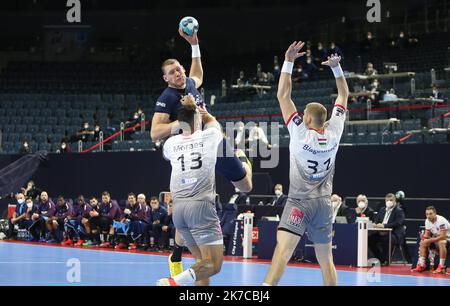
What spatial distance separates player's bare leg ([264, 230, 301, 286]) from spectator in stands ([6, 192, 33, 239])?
17.7 metres

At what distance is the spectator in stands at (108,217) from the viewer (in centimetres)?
2305

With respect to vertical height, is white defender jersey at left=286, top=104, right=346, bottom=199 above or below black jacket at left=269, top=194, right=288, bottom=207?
above

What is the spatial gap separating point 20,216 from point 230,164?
1821cm

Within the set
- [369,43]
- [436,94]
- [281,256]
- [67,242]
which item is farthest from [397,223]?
[369,43]

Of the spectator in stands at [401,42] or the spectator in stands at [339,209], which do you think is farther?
the spectator in stands at [401,42]

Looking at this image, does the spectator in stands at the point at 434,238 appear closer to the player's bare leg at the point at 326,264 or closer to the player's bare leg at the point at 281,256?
the player's bare leg at the point at 326,264

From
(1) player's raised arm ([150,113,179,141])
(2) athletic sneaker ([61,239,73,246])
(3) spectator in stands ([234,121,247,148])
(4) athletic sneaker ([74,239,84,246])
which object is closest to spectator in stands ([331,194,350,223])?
(3) spectator in stands ([234,121,247,148])

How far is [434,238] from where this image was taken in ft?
54.2

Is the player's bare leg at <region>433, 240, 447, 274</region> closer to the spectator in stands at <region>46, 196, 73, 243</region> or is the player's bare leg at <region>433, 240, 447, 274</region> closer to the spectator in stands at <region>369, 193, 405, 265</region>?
the spectator in stands at <region>369, 193, 405, 265</region>

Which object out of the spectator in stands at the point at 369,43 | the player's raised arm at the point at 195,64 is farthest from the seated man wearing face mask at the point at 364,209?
the spectator in stands at the point at 369,43

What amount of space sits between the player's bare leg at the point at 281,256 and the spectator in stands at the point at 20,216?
17.7 metres

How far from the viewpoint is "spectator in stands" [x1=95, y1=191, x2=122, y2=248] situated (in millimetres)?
23047
